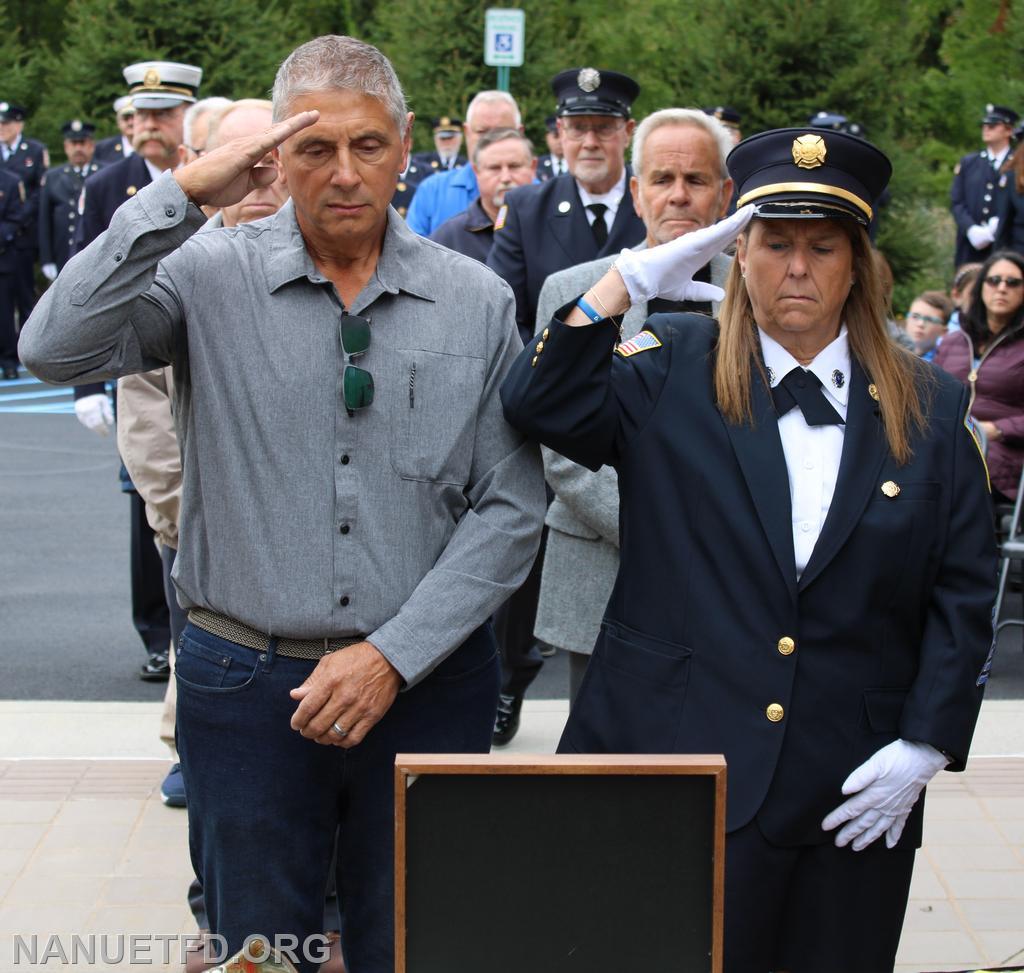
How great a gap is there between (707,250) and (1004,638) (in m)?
5.43

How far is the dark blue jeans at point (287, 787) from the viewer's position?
269 cm

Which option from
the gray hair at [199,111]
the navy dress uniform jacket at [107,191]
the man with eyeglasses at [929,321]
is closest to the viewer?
the gray hair at [199,111]

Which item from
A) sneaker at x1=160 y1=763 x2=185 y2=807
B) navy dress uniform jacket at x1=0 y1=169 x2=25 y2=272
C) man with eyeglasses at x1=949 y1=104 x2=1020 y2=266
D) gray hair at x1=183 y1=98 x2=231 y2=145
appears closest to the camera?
gray hair at x1=183 y1=98 x2=231 y2=145

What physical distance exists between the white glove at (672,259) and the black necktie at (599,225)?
2.70 metres

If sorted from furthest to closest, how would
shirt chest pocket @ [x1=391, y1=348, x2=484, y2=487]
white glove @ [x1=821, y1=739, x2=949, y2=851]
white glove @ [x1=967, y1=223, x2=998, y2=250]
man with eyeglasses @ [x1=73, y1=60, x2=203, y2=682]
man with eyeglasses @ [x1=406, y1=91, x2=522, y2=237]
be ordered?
white glove @ [x1=967, y1=223, x2=998, y2=250] < man with eyeglasses @ [x1=406, y1=91, x2=522, y2=237] < man with eyeglasses @ [x1=73, y1=60, x2=203, y2=682] < shirt chest pocket @ [x1=391, y1=348, x2=484, y2=487] < white glove @ [x1=821, y1=739, x2=949, y2=851]

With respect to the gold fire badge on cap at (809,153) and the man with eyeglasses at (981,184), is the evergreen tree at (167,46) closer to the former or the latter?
the man with eyeglasses at (981,184)

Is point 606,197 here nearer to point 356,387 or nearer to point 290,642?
point 356,387

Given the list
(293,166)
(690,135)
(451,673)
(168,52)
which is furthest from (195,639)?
(168,52)

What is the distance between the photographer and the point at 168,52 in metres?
20.4

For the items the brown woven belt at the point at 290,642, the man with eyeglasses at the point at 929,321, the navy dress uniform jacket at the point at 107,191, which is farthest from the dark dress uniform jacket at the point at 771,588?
the man with eyeglasses at the point at 929,321

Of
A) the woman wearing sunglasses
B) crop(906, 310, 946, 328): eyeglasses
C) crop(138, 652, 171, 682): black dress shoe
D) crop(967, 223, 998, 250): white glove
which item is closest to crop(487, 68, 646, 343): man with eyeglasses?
crop(138, 652, 171, 682): black dress shoe

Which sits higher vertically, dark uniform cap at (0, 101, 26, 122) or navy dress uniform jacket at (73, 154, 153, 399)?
dark uniform cap at (0, 101, 26, 122)

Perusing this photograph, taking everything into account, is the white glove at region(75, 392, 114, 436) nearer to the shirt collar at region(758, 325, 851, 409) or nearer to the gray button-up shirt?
the gray button-up shirt

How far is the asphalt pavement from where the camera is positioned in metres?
6.51
